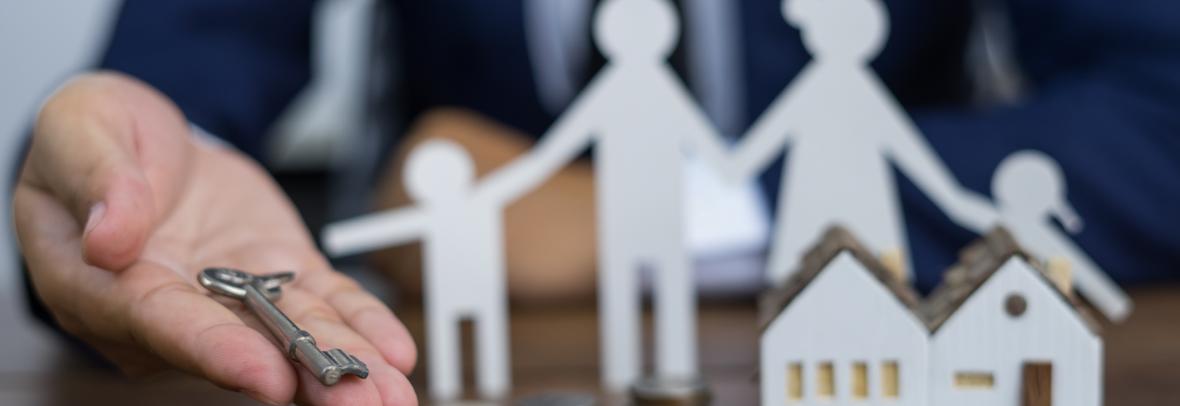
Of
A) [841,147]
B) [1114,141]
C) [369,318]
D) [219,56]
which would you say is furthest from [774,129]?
[219,56]

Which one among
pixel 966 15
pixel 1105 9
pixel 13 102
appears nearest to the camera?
pixel 1105 9

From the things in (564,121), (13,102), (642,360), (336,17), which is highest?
(336,17)

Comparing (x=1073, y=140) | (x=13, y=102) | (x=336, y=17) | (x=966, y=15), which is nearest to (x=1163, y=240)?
(x=1073, y=140)

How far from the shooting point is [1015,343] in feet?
1.30

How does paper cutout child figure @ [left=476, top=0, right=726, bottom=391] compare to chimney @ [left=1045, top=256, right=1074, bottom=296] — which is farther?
paper cutout child figure @ [left=476, top=0, right=726, bottom=391]

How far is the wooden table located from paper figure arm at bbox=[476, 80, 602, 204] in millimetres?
100

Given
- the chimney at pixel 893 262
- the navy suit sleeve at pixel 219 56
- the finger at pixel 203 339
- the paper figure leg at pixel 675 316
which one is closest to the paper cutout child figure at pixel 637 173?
the paper figure leg at pixel 675 316

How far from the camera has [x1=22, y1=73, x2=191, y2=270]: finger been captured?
0.38 m

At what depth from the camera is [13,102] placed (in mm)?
1839

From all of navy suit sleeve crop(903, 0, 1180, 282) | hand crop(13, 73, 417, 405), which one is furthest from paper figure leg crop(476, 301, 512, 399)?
navy suit sleeve crop(903, 0, 1180, 282)

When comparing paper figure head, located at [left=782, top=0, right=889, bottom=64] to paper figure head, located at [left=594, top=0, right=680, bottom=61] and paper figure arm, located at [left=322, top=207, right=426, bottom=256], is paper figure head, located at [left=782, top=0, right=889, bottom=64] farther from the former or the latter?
paper figure arm, located at [left=322, top=207, right=426, bottom=256]

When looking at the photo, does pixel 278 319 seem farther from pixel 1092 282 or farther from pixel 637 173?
pixel 1092 282

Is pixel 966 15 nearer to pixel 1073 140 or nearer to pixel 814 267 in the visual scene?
pixel 1073 140

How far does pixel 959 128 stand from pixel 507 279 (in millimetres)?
336
